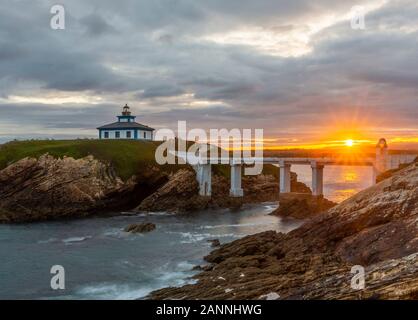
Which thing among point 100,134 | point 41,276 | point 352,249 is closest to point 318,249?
point 352,249

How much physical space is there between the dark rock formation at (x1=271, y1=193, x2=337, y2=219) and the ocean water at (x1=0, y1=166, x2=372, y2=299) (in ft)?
11.4

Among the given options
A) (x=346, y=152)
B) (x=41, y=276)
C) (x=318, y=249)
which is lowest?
(x=41, y=276)

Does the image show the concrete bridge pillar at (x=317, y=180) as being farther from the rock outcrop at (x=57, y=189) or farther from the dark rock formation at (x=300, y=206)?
the rock outcrop at (x=57, y=189)

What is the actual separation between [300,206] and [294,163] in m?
13.6

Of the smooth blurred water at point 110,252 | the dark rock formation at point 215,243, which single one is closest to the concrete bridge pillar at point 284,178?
the smooth blurred water at point 110,252

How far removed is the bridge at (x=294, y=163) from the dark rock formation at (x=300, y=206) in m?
3.40

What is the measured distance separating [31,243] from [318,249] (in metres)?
30.0

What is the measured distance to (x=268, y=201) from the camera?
83.3m

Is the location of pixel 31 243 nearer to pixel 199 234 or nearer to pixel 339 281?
pixel 199 234

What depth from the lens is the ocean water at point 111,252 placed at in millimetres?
31031

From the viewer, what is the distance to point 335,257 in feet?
98.6

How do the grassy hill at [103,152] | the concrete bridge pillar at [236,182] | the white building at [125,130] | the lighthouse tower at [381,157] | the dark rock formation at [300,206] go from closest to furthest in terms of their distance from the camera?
the dark rock formation at [300,206]
the lighthouse tower at [381,157]
the grassy hill at [103,152]
the concrete bridge pillar at [236,182]
the white building at [125,130]

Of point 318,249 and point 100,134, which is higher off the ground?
point 100,134
